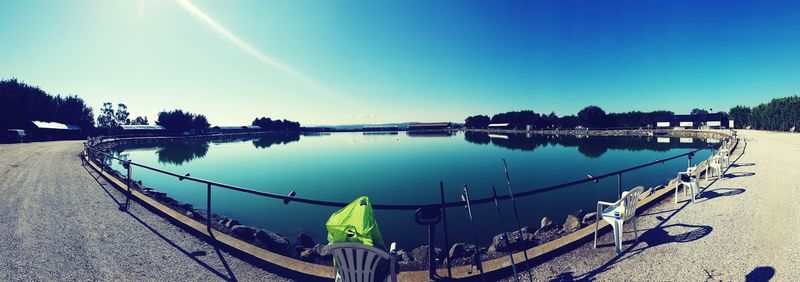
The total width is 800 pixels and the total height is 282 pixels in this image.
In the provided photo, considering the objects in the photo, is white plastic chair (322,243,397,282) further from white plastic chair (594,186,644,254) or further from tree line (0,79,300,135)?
tree line (0,79,300,135)

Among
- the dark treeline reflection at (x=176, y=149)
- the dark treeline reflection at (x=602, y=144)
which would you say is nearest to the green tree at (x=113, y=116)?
the dark treeline reflection at (x=176, y=149)

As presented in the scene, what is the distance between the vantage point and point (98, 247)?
512 cm

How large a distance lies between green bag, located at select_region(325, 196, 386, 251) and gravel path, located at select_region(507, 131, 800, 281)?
258cm

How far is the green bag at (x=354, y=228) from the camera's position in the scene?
9.20ft

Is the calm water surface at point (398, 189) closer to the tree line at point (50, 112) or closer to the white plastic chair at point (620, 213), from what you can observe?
the white plastic chair at point (620, 213)

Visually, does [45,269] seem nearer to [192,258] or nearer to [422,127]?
[192,258]

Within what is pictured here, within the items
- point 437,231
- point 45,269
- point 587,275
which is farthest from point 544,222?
point 45,269

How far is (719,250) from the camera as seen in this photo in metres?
4.62

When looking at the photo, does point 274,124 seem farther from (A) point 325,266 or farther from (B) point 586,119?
(A) point 325,266

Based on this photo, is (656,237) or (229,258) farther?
A: (656,237)

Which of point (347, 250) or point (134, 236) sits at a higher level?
point (347, 250)

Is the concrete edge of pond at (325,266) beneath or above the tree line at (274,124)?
beneath

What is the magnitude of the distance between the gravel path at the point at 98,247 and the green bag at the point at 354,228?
2.03m

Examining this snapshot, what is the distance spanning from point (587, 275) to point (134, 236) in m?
7.53
